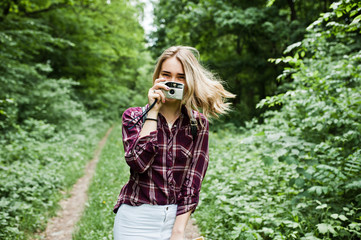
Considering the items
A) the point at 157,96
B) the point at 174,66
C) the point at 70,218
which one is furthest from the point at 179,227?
the point at 70,218

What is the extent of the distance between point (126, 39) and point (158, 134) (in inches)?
649

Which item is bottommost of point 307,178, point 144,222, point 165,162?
point 307,178

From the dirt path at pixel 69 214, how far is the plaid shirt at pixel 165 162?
3593 millimetres

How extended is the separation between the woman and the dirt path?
3.52 m

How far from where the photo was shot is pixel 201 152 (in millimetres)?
1849

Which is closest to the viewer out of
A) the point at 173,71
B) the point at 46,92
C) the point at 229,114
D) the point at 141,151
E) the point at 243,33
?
the point at 141,151

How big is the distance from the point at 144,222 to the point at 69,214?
4607 millimetres

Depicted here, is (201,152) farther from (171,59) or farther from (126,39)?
(126,39)

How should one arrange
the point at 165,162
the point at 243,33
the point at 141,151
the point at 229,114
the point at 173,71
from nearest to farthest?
the point at 141,151, the point at 165,162, the point at 173,71, the point at 229,114, the point at 243,33

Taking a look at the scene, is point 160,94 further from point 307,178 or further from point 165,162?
point 307,178

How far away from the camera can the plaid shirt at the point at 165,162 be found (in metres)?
1.62

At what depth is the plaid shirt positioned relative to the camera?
162 centimetres

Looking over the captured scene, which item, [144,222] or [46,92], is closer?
[144,222]

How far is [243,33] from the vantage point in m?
12.2
